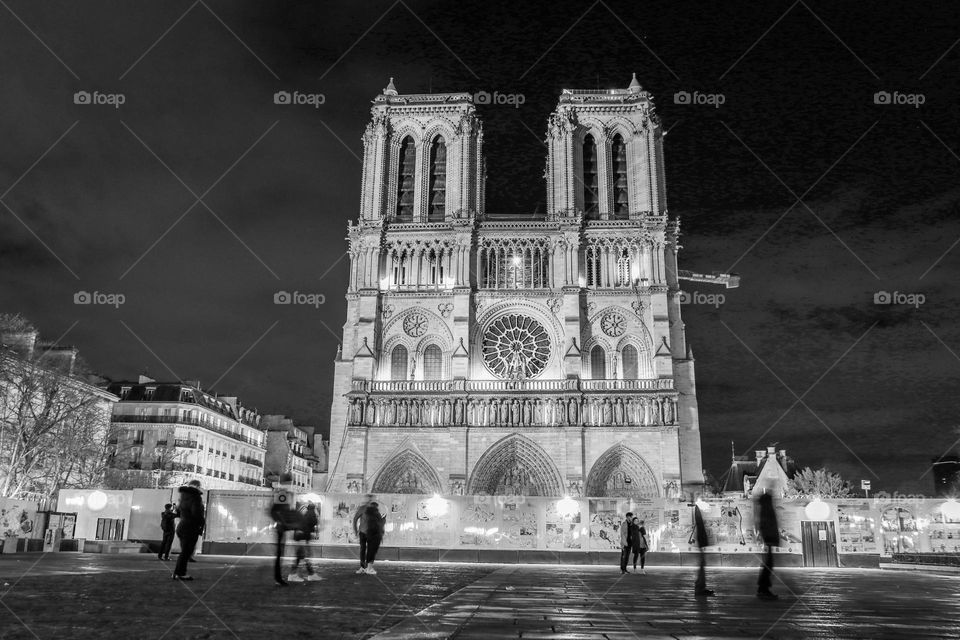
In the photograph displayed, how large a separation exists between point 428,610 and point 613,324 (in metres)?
34.7

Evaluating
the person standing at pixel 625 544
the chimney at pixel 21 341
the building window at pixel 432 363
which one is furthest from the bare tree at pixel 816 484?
the chimney at pixel 21 341

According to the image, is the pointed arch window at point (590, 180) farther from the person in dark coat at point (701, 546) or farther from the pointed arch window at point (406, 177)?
the person in dark coat at point (701, 546)

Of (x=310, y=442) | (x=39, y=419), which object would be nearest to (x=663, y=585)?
(x=39, y=419)

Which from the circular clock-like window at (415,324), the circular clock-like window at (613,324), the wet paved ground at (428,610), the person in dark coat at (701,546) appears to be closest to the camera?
the wet paved ground at (428,610)

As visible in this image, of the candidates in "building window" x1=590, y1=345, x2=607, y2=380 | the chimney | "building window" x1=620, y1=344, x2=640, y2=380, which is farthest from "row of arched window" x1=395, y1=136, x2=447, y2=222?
the chimney

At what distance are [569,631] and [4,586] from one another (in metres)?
6.21

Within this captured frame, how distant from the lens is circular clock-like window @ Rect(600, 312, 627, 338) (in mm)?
40656

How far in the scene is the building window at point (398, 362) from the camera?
40969 millimetres

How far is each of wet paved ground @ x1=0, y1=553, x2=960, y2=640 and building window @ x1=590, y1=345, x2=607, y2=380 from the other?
29609 millimetres

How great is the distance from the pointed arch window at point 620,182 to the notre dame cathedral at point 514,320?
8cm

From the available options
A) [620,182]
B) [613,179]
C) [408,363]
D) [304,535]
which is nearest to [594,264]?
[613,179]

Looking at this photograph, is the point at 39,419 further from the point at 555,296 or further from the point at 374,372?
the point at 555,296

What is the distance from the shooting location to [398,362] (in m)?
41.2

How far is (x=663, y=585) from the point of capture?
11.7 metres
